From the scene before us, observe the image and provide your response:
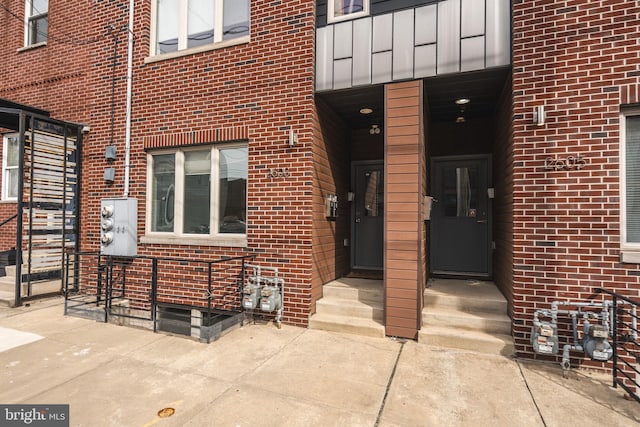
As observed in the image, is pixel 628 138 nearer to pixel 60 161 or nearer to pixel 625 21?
pixel 625 21

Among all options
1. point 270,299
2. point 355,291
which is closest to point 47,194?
point 270,299

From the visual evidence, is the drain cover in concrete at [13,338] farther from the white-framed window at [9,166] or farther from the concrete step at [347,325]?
the white-framed window at [9,166]

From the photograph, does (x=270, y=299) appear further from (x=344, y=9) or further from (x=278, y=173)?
(x=344, y=9)

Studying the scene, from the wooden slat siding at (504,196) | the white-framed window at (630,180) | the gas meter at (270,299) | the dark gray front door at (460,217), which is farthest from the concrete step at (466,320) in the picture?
the gas meter at (270,299)

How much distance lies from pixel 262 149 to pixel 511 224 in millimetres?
3593

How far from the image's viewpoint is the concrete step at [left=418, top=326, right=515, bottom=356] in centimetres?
380

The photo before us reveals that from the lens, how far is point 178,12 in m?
5.91

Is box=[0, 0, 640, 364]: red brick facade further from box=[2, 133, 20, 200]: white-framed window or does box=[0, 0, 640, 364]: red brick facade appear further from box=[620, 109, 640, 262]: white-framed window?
box=[2, 133, 20, 200]: white-framed window

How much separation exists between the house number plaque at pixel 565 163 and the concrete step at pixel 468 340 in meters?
2.07

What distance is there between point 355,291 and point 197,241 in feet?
8.81

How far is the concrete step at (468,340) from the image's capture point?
3801 millimetres

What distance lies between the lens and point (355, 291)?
16.5 feet

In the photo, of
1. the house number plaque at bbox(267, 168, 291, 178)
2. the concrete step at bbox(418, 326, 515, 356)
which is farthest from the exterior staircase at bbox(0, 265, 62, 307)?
the concrete step at bbox(418, 326, 515, 356)

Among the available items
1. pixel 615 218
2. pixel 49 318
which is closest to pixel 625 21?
pixel 615 218
